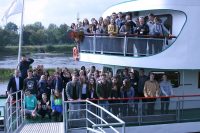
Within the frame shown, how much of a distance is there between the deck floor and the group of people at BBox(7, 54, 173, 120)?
579 millimetres

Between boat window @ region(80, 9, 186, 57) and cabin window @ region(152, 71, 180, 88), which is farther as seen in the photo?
cabin window @ region(152, 71, 180, 88)

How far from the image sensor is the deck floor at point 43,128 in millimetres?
11769

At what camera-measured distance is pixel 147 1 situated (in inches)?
569

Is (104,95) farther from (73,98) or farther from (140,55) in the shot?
(140,55)

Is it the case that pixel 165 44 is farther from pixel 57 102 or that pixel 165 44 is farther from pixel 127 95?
pixel 57 102

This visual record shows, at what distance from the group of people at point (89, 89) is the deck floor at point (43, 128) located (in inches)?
22.8

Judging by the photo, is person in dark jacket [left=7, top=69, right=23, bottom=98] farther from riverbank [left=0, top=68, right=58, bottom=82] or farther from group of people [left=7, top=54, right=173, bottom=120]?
riverbank [left=0, top=68, right=58, bottom=82]

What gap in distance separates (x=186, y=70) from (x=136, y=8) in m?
2.99

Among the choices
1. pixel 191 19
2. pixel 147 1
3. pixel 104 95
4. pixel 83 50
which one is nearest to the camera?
pixel 104 95

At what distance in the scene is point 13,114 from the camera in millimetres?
12625

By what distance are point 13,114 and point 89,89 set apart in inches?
99.4

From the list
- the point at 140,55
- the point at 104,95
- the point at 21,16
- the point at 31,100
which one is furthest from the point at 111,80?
the point at 21,16

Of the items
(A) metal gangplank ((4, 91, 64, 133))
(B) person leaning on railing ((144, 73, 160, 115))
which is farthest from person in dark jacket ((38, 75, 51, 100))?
(B) person leaning on railing ((144, 73, 160, 115))

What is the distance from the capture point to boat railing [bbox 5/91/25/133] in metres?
10.9
